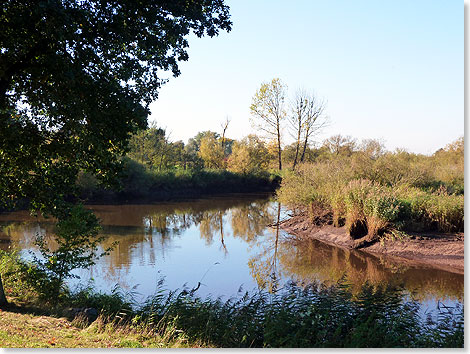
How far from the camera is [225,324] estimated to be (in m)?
7.08

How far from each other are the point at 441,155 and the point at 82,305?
28.8 m

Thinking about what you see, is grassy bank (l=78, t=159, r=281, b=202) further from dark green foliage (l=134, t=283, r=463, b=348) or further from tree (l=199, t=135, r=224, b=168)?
dark green foliage (l=134, t=283, r=463, b=348)

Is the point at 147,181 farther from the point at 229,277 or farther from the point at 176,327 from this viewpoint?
Answer: the point at 176,327

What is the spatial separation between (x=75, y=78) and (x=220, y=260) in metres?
9.00

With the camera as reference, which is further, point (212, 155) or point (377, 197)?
point (212, 155)

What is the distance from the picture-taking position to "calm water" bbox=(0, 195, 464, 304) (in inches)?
443

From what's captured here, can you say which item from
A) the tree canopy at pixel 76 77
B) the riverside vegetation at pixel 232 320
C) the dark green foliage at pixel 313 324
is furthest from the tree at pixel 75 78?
the dark green foliage at pixel 313 324

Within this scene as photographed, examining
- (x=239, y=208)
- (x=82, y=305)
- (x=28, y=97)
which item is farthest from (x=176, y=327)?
(x=239, y=208)

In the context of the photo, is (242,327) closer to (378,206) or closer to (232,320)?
(232,320)

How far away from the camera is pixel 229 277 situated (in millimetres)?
12078

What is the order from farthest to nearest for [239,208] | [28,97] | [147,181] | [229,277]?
[147,181], [239,208], [229,277], [28,97]

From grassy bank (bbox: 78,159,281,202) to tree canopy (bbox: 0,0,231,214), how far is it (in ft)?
70.1

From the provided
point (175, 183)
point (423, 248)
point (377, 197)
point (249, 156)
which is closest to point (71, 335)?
point (423, 248)

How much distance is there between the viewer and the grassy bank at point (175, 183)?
32.3 meters
